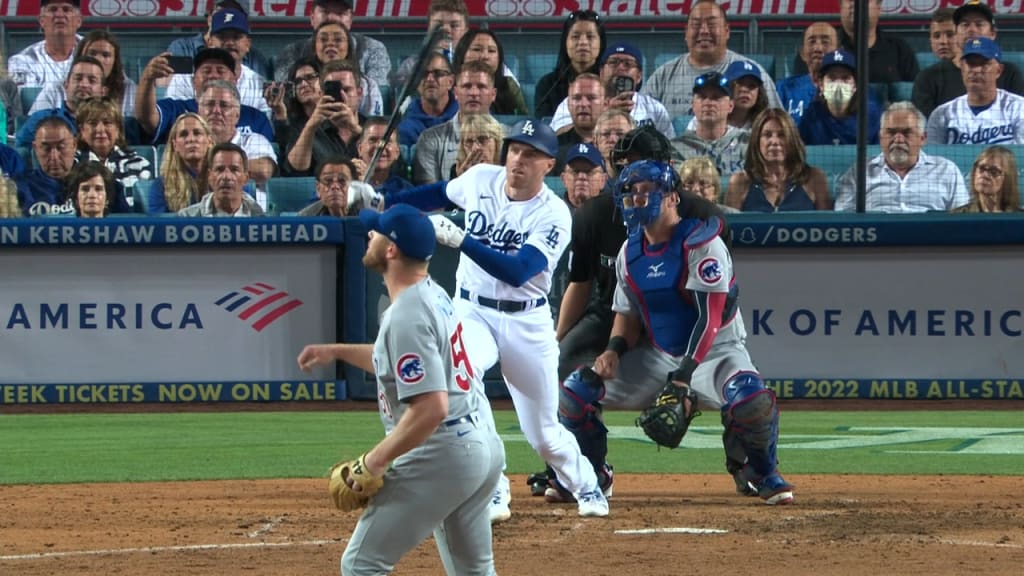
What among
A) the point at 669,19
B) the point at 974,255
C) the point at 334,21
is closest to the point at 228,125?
the point at 334,21

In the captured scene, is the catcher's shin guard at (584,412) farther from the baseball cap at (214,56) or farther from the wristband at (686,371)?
the baseball cap at (214,56)

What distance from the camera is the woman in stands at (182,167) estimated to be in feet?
36.5

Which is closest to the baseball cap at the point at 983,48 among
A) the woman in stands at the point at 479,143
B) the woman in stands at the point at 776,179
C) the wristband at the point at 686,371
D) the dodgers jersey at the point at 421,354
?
the woman in stands at the point at 776,179

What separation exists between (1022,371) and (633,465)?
3945 mm

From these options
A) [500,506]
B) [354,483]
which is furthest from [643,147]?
[354,483]

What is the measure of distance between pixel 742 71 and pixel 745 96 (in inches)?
7.3

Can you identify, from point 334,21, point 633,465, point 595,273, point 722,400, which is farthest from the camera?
point 334,21

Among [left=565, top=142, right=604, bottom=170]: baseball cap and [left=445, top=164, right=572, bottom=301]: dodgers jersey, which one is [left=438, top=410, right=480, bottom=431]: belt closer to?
[left=445, top=164, right=572, bottom=301]: dodgers jersey

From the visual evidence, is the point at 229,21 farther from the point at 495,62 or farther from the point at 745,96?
the point at 745,96

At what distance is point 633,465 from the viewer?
345 inches

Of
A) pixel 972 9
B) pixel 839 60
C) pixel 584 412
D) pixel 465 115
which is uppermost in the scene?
pixel 972 9

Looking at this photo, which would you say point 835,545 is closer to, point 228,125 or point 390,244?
point 390,244

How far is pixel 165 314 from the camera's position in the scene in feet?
37.0

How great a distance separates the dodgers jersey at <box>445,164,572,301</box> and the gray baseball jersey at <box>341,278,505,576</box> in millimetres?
2289
